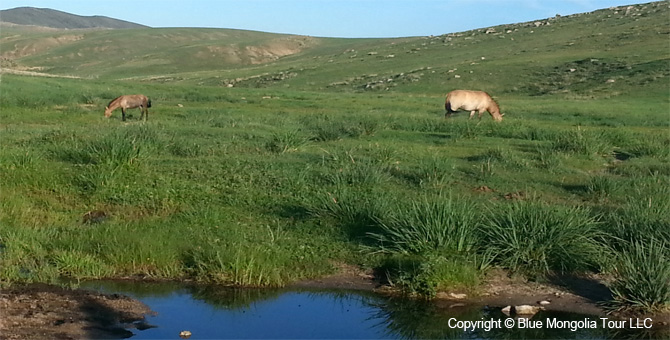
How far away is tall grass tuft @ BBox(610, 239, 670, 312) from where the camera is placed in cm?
776

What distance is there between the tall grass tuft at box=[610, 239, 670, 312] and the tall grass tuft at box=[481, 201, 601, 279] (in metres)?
0.85

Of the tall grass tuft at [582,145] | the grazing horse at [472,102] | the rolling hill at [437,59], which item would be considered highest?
the rolling hill at [437,59]

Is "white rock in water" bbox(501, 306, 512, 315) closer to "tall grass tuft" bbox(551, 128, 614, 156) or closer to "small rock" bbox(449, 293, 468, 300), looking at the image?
"small rock" bbox(449, 293, 468, 300)

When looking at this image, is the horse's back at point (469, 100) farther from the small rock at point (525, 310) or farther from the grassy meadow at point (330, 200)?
the small rock at point (525, 310)

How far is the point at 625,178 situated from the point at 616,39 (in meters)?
43.2

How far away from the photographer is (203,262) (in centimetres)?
894

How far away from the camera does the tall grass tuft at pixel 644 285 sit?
776 centimetres

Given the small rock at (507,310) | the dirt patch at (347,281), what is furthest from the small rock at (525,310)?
the dirt patch at (347,281)

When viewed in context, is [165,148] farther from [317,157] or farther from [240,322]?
[240,322]

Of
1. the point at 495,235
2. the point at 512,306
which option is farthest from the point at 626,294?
the point at 495,235

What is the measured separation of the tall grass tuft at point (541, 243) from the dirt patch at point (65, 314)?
151 inches

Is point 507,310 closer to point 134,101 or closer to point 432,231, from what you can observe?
point 432,231

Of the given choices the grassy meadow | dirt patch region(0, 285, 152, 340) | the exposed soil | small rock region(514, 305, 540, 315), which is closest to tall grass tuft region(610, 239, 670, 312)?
the grassy meadow

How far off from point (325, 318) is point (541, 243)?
2701 mm
